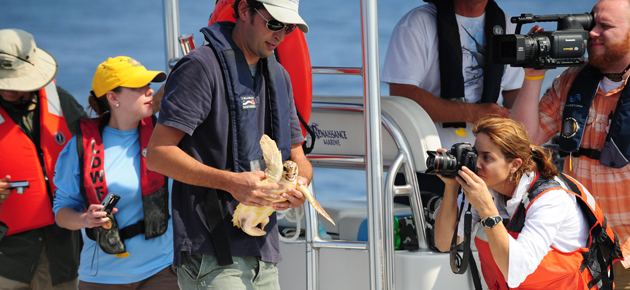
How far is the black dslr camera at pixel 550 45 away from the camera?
88.7 inches

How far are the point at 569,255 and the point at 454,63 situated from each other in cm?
112

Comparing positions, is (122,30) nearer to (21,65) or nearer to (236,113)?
(21,65)

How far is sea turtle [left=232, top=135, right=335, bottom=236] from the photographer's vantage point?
5.20 ft

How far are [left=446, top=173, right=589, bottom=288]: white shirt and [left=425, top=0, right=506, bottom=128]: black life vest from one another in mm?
888

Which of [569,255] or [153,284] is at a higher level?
[569,255]

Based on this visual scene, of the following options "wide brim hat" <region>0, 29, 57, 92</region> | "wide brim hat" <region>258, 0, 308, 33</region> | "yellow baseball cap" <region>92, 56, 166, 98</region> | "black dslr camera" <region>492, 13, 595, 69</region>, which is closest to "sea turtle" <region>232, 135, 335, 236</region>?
"wide brim hat" <region>258, 0, 308, 33</region>

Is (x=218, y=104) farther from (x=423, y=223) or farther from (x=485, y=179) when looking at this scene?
(x=423, y=223)

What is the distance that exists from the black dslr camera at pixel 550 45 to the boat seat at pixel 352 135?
1.38 ft

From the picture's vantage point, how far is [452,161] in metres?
1.87

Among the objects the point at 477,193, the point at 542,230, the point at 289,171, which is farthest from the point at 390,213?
the point at 289,171

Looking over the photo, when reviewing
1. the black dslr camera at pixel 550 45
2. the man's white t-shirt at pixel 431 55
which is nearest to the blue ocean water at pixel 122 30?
the man's white t-shirt at pixel 431 55

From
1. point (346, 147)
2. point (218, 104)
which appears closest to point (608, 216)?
point (346, 147)

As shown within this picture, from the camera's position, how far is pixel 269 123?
1804 millimetres

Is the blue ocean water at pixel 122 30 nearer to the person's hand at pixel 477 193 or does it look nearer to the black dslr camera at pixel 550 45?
the black dslr camera at pixel 550 45
